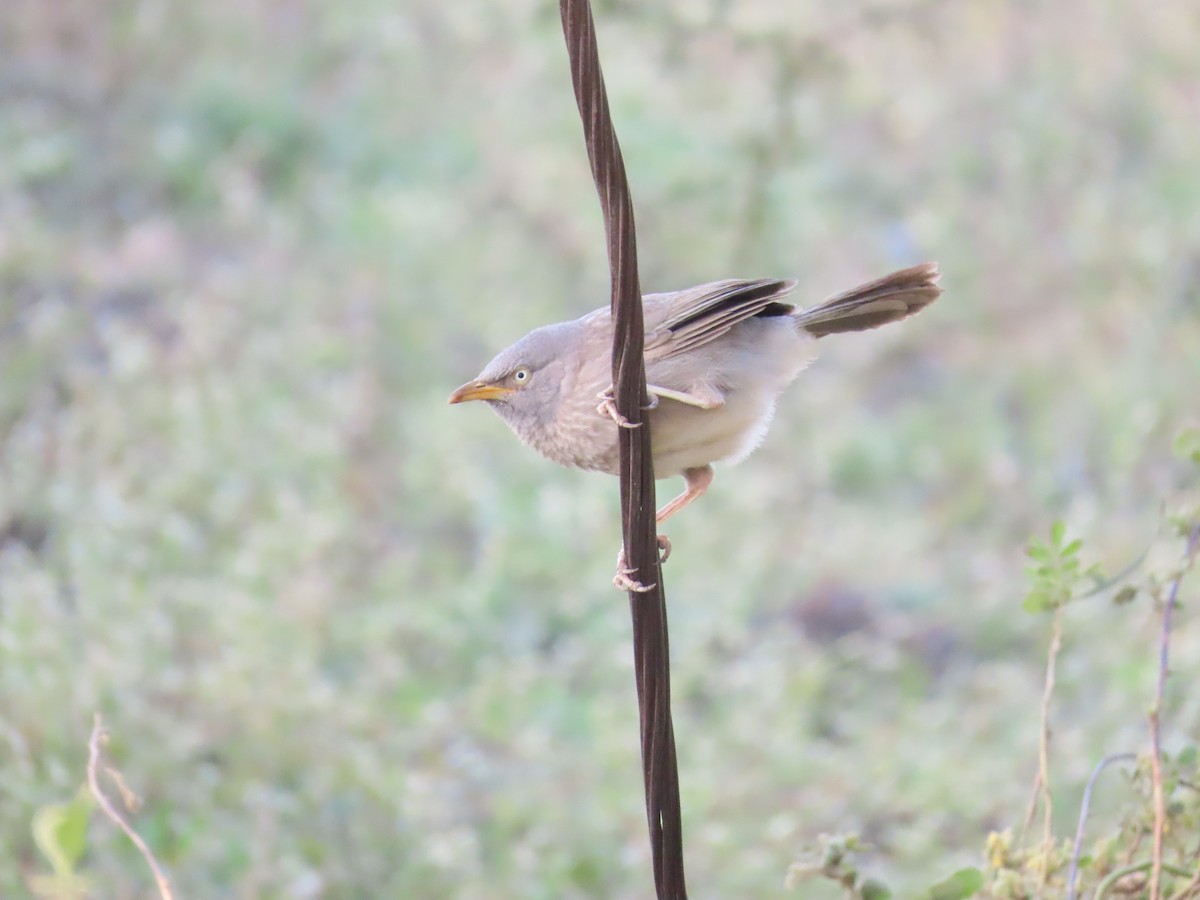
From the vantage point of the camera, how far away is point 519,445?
838 cm

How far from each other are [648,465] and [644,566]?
0.18 meters

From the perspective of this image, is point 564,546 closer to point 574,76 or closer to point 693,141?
point 693,141

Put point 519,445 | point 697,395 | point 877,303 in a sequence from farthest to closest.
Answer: point 519,445, point 877,303, point 697,395

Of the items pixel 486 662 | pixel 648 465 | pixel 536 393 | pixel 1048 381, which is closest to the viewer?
pixel 648 465

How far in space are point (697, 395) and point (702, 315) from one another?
0.23 metres

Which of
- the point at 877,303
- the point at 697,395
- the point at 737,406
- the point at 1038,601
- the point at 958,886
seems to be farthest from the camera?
the point at 877,303

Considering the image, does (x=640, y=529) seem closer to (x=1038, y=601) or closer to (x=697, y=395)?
(x=1038, y=601)

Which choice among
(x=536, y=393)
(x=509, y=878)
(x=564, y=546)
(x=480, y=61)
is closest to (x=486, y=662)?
(x=564, y=546)

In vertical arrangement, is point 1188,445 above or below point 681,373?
below

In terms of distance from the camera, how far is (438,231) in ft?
31.7

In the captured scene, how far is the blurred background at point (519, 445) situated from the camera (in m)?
5.26

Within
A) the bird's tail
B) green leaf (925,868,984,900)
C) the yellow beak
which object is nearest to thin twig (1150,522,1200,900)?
green leaf (925,868,984,900)

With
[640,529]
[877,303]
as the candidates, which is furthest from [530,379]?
[640,529]

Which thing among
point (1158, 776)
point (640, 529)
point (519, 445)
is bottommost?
point (1158, 776)
